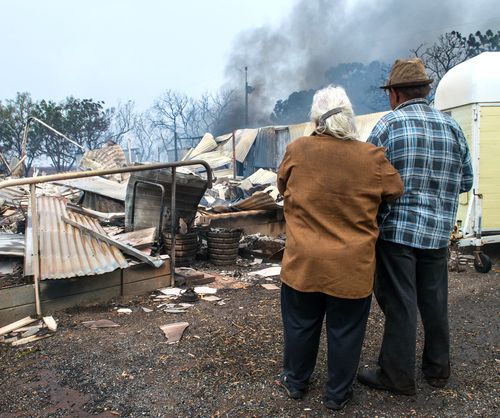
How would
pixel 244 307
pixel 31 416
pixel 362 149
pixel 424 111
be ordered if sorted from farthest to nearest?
pixel 244 307 < pixel 424 111 < pixel 31 416 < pixel 362 149

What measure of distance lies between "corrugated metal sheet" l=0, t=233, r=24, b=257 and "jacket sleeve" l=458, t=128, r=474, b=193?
12.7ft

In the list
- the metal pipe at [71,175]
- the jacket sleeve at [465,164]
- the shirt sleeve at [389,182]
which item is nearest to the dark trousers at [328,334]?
the shirt sleeve at [389,182]

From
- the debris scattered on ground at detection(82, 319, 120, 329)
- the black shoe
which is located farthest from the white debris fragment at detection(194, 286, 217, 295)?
the black shoe

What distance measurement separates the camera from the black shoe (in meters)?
2.50

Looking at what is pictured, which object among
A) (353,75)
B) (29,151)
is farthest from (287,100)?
(29,151)

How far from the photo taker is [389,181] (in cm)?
220

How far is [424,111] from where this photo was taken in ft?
8.21

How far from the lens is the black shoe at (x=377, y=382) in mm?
2498

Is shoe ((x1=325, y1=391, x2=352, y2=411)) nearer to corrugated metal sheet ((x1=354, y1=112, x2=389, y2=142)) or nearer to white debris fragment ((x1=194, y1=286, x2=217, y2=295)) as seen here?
white debris fragment ((x1=194, y1=286, x2=217, y2=295))

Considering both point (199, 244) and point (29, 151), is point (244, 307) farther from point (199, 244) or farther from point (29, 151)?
point (29, 151)

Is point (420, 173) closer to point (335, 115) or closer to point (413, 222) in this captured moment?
point (413, 222)

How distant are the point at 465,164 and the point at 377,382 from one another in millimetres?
1391

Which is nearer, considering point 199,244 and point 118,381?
point 118,381

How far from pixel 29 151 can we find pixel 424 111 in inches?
1146
